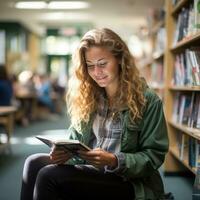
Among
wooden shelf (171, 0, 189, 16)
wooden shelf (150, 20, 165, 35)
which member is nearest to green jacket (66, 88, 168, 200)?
wooden shelf (171, 0, 189, 16)

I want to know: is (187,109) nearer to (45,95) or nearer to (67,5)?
(45,95)

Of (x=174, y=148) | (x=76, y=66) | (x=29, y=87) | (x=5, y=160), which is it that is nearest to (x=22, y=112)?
(x=29, y=87)

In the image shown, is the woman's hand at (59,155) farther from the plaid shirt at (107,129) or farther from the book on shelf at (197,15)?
the book on shelf at (197,15)

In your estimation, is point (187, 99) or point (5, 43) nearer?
point (187, 99)

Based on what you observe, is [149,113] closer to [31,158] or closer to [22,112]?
[31,158]

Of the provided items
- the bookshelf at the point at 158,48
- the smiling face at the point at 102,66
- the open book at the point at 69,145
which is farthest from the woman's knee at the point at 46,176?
the bookshelf at the point at 158,48

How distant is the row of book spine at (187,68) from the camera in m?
2.34

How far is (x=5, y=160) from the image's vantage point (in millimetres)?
3789

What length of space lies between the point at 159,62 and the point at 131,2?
4709mm

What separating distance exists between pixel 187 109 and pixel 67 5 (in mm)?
6777

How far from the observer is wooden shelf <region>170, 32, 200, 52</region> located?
224cm

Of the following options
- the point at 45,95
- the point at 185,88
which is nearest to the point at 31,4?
the point at 45,95

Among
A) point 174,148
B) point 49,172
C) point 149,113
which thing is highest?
point 149,113

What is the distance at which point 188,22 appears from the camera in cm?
264
